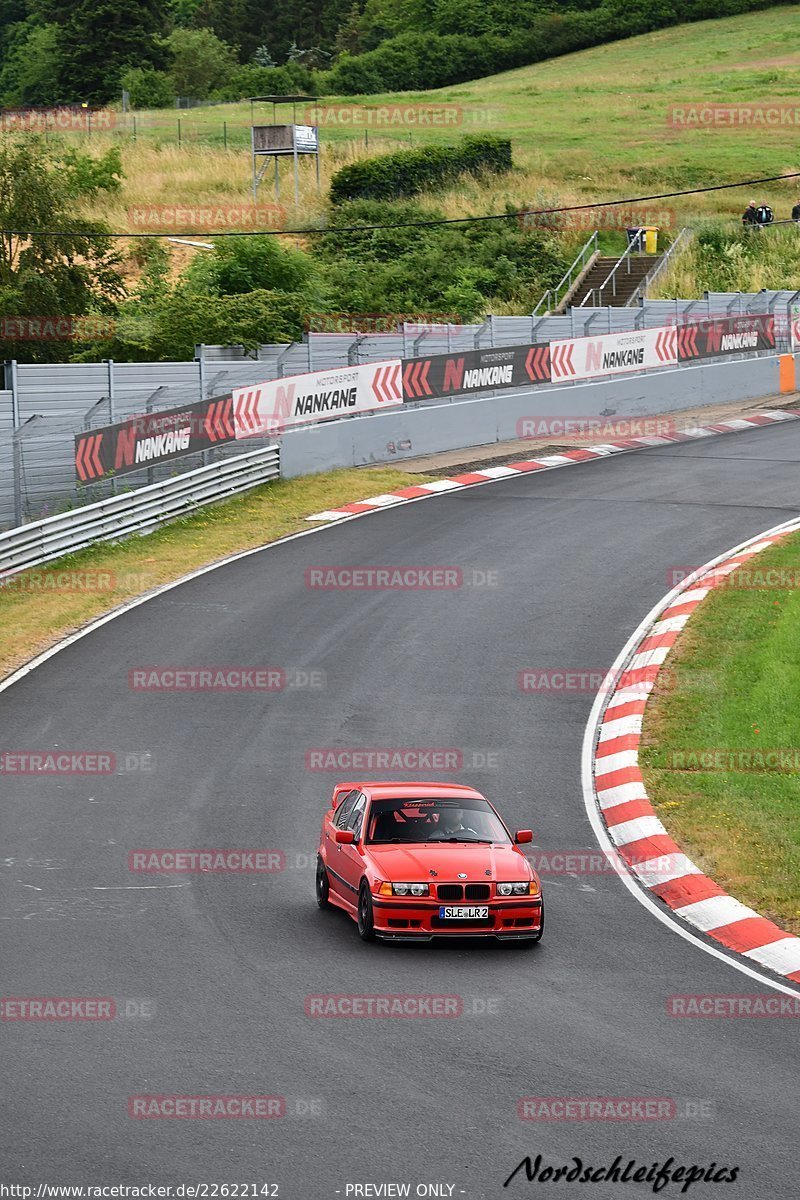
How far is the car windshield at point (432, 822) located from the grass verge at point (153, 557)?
913cm

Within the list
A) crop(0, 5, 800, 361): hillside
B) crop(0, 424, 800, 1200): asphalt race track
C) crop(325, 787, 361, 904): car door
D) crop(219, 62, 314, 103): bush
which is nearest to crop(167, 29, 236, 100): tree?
crop(219, 62, 314, 103): bush

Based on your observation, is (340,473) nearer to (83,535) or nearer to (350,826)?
(83,535)

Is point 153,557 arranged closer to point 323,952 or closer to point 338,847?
point 338,847

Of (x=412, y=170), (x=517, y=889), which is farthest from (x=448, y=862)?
(x=412, y=170)

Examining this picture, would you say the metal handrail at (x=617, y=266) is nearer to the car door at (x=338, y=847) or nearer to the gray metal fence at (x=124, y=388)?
the gray metal fence at (x=124, y=388)

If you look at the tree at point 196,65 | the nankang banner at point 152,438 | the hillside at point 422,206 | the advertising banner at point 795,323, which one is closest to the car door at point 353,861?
the nankang banner at point 152,438

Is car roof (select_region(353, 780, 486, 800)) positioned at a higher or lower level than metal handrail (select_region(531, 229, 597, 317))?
lower

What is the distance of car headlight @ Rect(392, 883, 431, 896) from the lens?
472 inches

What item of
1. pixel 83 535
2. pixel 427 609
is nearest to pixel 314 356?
pixel 83 535

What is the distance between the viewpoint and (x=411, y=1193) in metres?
7.85

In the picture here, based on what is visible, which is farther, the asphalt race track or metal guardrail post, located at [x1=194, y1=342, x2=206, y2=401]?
metal guardrail post, located at [x1=194, y1=342, x2=206, y2=401]

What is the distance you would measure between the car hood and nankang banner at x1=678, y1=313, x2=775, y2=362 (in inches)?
1247

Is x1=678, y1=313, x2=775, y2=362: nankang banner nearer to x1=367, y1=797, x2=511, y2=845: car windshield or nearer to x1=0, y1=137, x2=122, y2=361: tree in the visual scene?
x1=0, y1=137, x2=122, y2=361: tree

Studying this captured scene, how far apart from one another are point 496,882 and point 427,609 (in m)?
11.6
